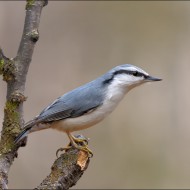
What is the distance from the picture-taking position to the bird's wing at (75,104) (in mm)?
3453

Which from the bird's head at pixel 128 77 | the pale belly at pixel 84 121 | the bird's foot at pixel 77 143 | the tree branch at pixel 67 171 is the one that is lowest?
the tree branch at pixel 67 171

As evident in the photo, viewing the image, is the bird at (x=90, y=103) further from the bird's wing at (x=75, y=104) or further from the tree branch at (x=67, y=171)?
the tree branch at (x=67, y=171)

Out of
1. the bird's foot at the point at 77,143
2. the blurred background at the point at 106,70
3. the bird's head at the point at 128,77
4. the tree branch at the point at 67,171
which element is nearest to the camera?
the tree branch at the point at 67,171

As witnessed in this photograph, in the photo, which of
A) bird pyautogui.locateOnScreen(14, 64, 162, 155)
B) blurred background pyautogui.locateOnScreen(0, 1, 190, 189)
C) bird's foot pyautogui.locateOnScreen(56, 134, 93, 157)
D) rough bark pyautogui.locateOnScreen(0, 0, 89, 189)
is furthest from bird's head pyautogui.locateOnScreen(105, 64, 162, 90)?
blurred background pyautogui.locateOnScreen(0, 1, 190, 189)

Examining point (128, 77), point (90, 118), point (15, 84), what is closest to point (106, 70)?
point (128, 77)

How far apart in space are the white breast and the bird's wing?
0.10 feet

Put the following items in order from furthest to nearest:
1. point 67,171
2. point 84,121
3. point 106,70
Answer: point 106,70 → point 84,121 → point 67,171

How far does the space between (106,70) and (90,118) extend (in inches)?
123

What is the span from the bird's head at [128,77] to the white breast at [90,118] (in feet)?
0.28

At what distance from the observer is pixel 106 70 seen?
6.54 meters

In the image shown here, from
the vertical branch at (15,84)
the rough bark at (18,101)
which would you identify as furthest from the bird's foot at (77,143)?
the vertical branch at (15,84)

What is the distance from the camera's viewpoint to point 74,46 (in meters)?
6.60

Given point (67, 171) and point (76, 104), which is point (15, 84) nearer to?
point (67, 171)

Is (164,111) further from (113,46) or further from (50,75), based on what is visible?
(50,75)
